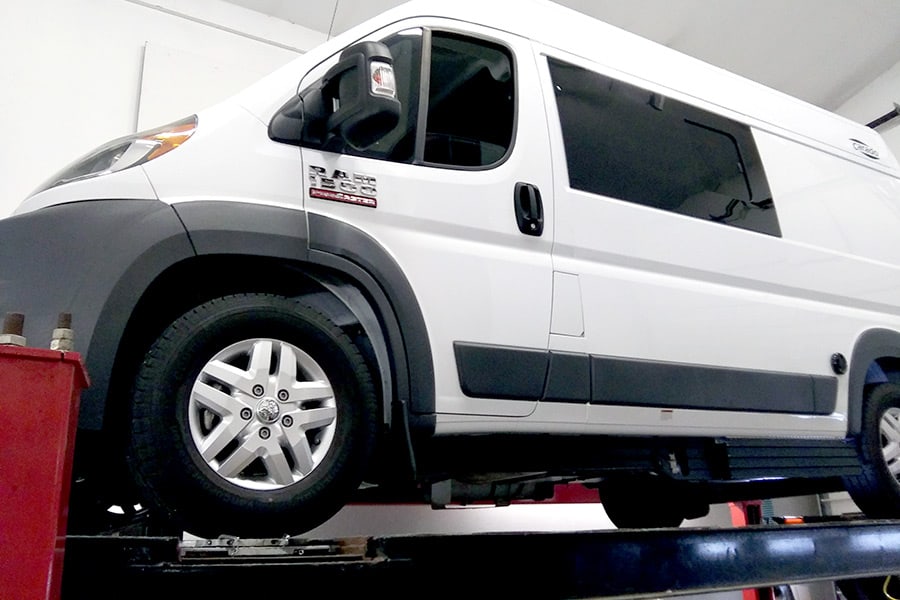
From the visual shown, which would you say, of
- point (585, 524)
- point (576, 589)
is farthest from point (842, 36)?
point (576, 589)

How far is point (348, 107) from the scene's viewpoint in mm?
1973

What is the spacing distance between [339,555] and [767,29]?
19.3 ft

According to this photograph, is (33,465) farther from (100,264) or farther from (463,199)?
(463,199)

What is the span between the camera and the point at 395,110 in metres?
1.97

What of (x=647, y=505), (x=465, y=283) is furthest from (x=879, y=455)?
(x=465, y=283)

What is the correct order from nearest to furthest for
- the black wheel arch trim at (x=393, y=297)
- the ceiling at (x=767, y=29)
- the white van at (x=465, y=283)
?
1. the white van at (x=465, y=283)
2. the black wheel arch trim at (x=393, y=297)
3. the ceiling at (x=767, y=29)

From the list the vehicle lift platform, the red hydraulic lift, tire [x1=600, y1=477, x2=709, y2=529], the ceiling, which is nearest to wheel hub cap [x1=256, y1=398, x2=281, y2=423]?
the vehicle lift platform

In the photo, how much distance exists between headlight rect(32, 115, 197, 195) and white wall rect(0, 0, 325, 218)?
2.48 metres

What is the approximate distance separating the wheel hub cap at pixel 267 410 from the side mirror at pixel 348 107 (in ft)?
2.44

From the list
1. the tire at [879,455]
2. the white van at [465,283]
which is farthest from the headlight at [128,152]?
the tire at [879,455]

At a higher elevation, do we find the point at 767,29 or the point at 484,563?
the point at 767,29

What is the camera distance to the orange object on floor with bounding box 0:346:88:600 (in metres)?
1.06

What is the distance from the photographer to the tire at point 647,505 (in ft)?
11.6

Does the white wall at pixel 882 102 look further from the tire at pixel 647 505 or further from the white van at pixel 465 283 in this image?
the tire at pixel 647 505
